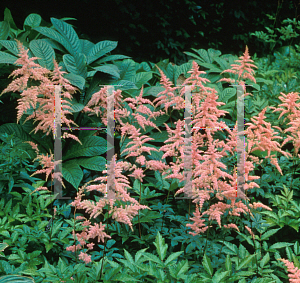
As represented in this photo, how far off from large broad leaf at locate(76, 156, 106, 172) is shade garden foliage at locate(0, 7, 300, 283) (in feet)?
0.03

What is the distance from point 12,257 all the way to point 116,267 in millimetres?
546

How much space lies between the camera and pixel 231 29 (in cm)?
663

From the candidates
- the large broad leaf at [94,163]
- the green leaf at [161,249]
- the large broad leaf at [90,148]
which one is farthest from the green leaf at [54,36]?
the green leaf at [161,249]

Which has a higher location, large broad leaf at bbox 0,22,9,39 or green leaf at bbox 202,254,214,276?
large broad leaf at bbox 0,22,9,39

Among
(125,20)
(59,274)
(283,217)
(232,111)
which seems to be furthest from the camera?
(125,20)

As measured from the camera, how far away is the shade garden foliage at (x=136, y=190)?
1.57m

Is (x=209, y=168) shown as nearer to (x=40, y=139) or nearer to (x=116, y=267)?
(x=116, y=267)

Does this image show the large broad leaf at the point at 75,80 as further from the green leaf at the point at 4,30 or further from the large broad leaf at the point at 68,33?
the green leaf at the point at 4,30

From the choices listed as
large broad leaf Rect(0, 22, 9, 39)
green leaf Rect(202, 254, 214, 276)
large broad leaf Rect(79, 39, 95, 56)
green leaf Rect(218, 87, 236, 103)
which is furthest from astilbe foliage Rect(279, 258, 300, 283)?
large broad leaf Rect(0, 22, 9, 39)

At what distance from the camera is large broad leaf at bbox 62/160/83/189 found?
2459 mm

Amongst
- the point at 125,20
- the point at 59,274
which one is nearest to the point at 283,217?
the point at 59,274

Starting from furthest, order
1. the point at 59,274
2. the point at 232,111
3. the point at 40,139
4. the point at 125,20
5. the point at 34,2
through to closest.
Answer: the point at 125,20 → the point at 34,2 → the point at 232,111 → the point at 40,139 → the point at 59,274

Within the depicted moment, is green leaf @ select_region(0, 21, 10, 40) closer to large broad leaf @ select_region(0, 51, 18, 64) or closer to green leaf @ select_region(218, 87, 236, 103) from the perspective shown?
large broad leaf @ select_region(0, 51, 18, 64)

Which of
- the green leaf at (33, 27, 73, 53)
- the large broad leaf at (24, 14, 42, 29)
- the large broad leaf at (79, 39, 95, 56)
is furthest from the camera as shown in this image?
the large broad leaf at (24, 14, 42, 29)
